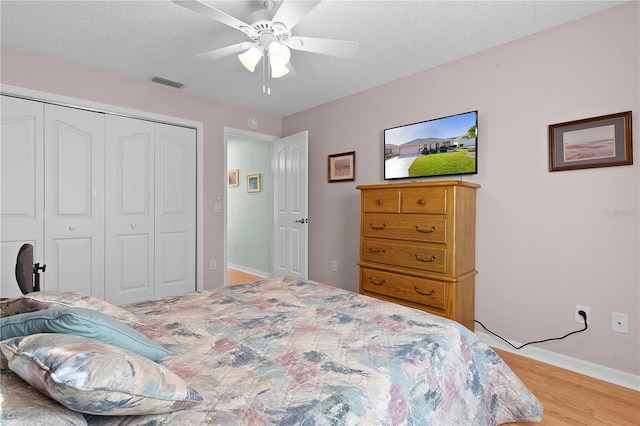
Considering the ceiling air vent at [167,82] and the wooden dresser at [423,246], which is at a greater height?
the ceiling air vent at [167,82]

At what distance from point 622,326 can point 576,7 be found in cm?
212

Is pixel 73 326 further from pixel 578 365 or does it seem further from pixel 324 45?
pixel 578 365

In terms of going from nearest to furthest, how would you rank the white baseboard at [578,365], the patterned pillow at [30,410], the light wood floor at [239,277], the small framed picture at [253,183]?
the patterned pillow at [30,410] < the white baseboard at [578,365] < the light wood floor at [239,277] < the small framed picture at [253,183]

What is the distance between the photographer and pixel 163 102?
3752 millimetres

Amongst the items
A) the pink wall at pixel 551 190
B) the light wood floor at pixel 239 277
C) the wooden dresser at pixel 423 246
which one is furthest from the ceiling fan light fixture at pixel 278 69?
the light wood floor at pixel 239 277

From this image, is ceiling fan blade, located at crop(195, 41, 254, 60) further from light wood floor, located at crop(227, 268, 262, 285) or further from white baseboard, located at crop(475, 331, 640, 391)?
light wood floor, located at crop(227, 268, 262, 285)

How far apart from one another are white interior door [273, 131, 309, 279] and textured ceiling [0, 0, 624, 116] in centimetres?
101

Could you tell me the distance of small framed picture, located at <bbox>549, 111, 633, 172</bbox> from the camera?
2172 mm

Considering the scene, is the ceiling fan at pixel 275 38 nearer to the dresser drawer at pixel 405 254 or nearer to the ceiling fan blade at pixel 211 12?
the ceiling fan blade at pixel 211 12

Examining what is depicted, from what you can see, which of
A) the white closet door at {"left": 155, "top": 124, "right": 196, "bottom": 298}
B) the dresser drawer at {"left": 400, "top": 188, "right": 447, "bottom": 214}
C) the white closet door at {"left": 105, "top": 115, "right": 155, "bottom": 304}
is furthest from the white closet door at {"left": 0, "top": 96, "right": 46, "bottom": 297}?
the dresser drawer at {"left": 400, "top": 188, "right": 447, "bottom": 214}

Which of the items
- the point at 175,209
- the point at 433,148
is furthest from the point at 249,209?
the point at 433,148

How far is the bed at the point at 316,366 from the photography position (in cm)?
91

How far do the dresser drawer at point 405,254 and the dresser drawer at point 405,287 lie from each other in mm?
102

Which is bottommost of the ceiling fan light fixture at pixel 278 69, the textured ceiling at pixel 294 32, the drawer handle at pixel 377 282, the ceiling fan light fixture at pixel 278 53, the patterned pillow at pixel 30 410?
the drawer handle at pixel 377 282
